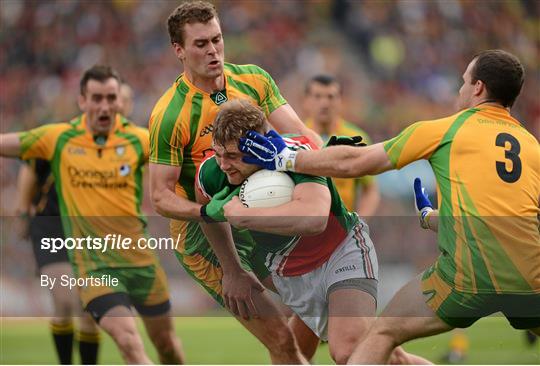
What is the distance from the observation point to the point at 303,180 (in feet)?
18.6

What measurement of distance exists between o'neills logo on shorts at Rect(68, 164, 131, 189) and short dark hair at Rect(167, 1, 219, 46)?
2.11m

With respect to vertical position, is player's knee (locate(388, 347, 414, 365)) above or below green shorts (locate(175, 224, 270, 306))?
below

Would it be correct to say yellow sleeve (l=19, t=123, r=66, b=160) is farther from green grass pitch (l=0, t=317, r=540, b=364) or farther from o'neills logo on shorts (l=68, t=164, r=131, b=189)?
green grass pitch (l=0, t=317, r=540, b=364)

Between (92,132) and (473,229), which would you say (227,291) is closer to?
(473,229)

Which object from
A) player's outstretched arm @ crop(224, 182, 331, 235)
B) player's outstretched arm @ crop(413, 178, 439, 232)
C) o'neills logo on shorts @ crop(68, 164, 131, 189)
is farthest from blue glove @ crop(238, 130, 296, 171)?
o'neills logo on shorts @ crop(68, 164, 131, 189)

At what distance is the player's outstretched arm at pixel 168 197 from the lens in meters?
6.18

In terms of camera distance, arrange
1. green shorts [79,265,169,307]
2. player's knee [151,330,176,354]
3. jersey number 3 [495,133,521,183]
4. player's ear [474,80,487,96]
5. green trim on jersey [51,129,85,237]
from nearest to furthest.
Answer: jersey number 3 [495,133,521,183] < player's ear [474,80,487,96] < player's knee [151,330,176,354] < green shorts [79,265,169,307] < green trim on jersey [51,129,85,237]

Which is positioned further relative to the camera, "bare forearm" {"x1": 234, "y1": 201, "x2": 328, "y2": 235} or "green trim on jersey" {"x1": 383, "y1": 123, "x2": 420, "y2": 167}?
"bare forearm" {"x1": 234, "y1": 201, "x2": 328, "y2": 235}

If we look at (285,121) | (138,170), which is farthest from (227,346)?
(285,121)

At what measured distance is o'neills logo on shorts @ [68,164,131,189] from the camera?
8.45m

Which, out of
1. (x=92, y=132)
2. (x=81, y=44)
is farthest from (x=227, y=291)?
(x=81, y=44)

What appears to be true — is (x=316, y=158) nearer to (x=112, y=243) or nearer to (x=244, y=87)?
(x=244, y=87)

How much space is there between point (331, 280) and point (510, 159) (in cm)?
138

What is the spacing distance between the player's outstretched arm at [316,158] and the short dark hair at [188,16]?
125cm
